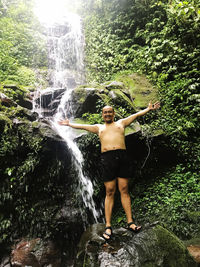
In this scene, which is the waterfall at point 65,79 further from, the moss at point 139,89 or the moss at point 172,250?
the moss at point 172,250

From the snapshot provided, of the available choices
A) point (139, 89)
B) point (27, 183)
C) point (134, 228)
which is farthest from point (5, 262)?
point (139, 89)

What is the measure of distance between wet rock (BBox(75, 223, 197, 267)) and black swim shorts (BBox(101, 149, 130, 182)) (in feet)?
3.15

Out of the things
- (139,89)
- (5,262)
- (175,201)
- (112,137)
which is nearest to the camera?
(112,137)

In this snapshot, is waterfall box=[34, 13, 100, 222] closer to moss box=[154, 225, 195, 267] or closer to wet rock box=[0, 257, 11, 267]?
wet rock box=[0, 257, 11, 267]

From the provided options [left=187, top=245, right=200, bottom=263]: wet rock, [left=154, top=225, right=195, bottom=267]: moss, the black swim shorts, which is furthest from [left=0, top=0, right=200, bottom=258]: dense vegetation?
the black swim shorts

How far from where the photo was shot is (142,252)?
2531 millimetres

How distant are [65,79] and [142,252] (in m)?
10.7

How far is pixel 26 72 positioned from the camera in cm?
1077

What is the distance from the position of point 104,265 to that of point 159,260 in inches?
27.6

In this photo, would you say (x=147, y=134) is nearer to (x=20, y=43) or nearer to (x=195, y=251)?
(x=195, y=251)

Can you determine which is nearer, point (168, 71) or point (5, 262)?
point (5, 262)

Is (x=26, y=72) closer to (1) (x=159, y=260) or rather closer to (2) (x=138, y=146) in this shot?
(2) (x=138, y=146)

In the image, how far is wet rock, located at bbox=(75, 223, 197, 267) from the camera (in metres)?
2.43

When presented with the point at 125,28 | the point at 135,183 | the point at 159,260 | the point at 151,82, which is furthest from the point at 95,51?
the point at 159,260
